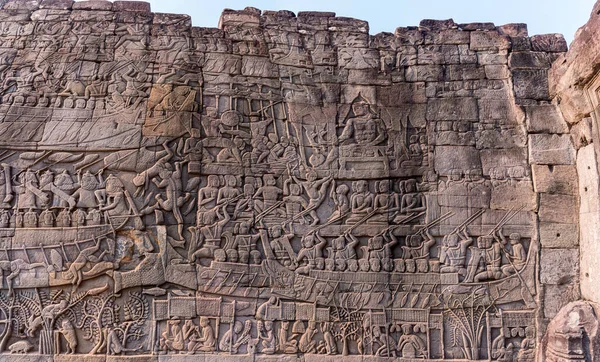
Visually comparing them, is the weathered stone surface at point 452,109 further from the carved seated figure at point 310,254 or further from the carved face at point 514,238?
the carved seated figure at point 310,254

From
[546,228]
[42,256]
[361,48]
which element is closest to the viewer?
[42,256]

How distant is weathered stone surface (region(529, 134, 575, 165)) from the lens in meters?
5.68

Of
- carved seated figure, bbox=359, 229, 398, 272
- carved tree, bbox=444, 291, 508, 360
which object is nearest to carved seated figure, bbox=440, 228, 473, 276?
carved tree, bbox=444, 291, 508, 360

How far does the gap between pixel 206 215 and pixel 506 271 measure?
3.39m

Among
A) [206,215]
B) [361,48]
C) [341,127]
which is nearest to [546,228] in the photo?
[341,127]

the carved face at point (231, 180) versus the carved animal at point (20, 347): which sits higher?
the carved face at point (231, 180)

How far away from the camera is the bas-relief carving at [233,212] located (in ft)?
16.9

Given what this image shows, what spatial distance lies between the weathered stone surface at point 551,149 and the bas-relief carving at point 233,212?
1.13ft

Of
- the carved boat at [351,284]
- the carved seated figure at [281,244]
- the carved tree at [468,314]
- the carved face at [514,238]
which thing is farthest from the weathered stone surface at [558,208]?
the carved seated figure at [281,244]

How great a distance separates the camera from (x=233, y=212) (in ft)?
17.8

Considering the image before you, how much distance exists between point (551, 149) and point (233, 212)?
376 centimetres

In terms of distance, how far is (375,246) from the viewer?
544 centimetres

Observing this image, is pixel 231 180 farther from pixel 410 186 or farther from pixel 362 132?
pixel 410 186

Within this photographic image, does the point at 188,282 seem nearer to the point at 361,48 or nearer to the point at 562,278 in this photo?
the point at 361,48
